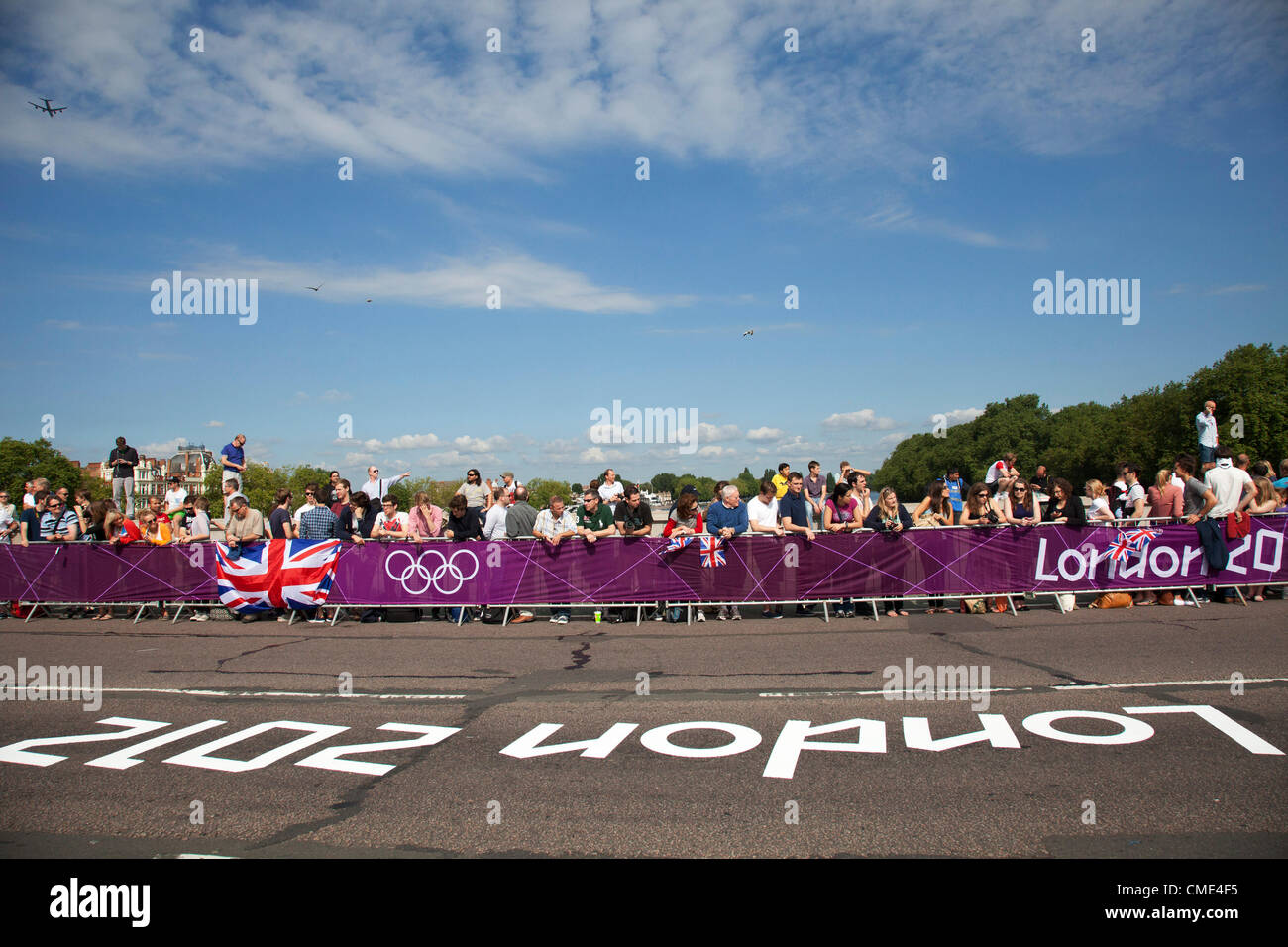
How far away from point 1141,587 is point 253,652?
1292 cm

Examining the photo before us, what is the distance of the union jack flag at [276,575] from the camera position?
13.0 metres

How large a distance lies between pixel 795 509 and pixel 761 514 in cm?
62

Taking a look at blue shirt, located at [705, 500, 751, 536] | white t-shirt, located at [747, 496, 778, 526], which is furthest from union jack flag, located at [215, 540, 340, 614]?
white t-shirt, located at [747, 496, 778, 526]

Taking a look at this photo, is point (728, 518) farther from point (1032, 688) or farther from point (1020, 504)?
point (1032, 688)

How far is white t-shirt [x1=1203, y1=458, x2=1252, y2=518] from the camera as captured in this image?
12.0m

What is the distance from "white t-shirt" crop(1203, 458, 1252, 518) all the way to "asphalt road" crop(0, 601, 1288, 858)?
2.56 meters

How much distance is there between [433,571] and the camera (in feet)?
41.0

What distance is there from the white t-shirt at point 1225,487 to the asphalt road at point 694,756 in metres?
2.56

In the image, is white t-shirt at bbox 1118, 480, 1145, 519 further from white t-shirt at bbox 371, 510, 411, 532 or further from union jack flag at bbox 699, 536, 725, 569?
white t-shirt at bbox 371, 510, 411, 532

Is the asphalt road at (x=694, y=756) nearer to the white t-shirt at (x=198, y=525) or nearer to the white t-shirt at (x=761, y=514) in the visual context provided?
the white t-shirt at (x=761, y=514)

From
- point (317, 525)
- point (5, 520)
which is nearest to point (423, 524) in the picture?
point (317, 525)

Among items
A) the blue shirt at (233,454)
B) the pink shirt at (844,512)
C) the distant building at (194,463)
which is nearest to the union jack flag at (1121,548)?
the pink shirt at (844,512)

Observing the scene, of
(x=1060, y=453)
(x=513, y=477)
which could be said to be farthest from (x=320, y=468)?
(x=513, y=477)
